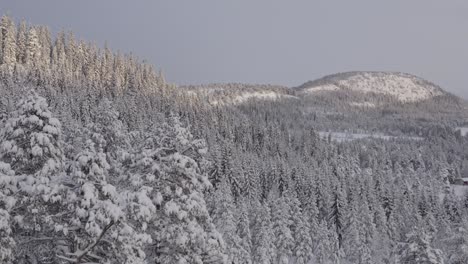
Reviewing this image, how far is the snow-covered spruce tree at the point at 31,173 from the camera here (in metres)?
13.5

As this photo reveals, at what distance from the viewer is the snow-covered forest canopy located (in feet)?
44.4

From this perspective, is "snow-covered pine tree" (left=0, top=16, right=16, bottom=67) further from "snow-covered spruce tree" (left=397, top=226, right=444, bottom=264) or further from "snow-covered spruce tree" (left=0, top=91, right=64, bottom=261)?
"snow-covered spruce tree" (left=0, top=91, right=64, bottom=261)

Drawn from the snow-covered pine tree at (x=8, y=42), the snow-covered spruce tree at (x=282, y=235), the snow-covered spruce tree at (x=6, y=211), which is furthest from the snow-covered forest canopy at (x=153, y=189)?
the snow-covered pine tree at (x=8, y=42)

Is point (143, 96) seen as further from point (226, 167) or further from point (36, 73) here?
point (226, 167)

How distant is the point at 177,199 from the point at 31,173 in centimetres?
480

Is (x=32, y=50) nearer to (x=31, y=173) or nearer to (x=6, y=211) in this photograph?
→ (x=31, y=173)

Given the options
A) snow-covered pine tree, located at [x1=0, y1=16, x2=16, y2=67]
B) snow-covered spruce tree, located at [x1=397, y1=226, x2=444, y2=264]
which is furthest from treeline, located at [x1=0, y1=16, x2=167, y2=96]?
snow-covered spruce tree, located at [x1=397, y1=226, x2=444, y2=264]

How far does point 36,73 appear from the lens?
389ft

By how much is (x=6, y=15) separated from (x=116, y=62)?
3638 centimetres

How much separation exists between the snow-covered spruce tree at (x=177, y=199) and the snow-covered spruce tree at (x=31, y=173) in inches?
105

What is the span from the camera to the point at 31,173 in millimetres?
14930

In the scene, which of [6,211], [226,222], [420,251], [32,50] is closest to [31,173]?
[6,211]

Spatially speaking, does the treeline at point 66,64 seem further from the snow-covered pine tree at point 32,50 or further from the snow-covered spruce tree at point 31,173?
the snow-covered spruce tree at point 31,173

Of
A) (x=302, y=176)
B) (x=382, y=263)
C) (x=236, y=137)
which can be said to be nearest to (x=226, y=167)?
(x=302, y=176)
